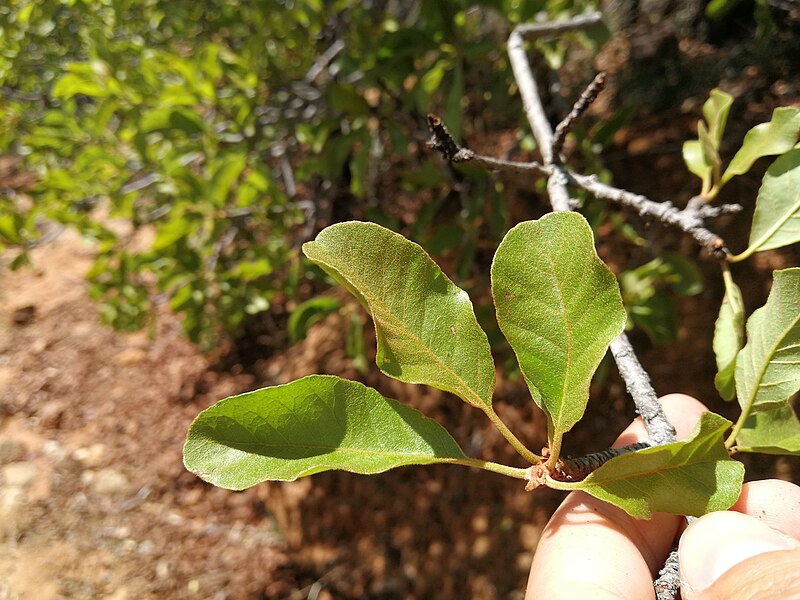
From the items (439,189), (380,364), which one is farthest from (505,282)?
(439,189)

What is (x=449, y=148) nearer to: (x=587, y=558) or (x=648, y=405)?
(x=648, y=405)

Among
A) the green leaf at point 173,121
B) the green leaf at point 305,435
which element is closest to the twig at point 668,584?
the green leaf at point 305,435

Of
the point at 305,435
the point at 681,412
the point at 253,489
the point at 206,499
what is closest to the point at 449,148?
the point at 305,435

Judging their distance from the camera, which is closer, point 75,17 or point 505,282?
point 505,282

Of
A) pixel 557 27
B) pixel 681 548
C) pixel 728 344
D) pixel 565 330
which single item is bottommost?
pixel 681 548

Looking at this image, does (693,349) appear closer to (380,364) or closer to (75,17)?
(380,364)
